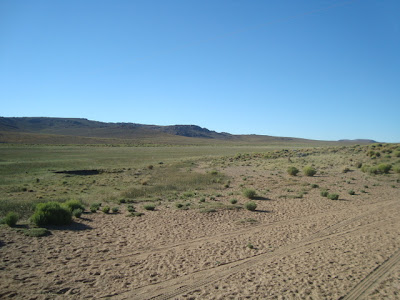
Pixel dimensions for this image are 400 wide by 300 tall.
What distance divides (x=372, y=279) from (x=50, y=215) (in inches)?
469

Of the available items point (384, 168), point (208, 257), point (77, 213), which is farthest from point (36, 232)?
point (384, 168)

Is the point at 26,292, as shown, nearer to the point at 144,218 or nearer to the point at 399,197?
the point at 144,218

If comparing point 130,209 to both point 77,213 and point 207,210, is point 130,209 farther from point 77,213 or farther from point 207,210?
point 207,210

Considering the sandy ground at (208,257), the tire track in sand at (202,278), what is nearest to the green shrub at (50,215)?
the sandy ground at (208,257)

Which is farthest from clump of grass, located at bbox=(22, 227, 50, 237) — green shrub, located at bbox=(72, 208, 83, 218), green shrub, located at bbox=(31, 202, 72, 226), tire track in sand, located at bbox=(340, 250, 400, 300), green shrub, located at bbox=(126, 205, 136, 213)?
tire track in sand, located at bbox=(340, 250, 400, 300)

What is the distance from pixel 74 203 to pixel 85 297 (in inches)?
346

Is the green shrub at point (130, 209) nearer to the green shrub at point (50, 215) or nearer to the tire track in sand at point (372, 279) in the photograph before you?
the green shrub at point (50, 215)

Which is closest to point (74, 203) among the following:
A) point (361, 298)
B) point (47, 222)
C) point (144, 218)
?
point (47, 222)

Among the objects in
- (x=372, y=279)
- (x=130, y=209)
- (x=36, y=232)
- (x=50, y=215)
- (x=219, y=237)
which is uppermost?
(x=50, y=215)

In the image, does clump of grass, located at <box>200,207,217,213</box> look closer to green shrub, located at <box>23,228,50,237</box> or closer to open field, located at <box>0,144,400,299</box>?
open field, located at <box>0,144,400,299</box>

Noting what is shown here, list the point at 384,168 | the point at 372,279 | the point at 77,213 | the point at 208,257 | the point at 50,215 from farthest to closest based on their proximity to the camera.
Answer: the point at 384,168, the point at 77,213, the point at 50,215, the point at 208,257, the point at 372,279

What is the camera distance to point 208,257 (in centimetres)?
912

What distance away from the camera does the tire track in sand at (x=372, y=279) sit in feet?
22.4

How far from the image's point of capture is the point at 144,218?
13977 mm
